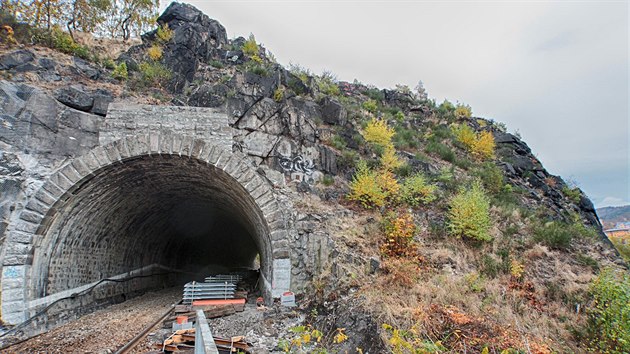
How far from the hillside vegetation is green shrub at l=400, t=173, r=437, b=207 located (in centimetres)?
5

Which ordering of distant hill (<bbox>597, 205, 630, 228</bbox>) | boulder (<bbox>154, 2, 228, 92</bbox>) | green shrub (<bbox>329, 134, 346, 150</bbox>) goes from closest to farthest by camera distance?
1. green shrub (<bbox>329, 134, 346, 150</bbox>)
2. boulder (<bbox>154, 2, 228, 92</bbox>)
3. distant hill (<bbox>597, 205, 630, 228</bbox>)

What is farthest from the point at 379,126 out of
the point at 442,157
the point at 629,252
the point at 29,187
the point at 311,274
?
the point at 29,187

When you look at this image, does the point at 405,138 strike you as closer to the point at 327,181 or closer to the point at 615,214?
the point at 327,181

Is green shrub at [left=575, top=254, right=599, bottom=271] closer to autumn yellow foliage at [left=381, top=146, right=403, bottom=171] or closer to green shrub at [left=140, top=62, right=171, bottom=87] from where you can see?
autumn yellow foliage at [left=381, top=146, right=403, bottom=171]

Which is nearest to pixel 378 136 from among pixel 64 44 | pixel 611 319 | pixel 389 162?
Answer: pixel 389 162

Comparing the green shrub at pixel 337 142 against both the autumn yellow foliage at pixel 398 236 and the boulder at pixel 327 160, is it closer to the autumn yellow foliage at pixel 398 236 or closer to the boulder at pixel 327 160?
the boulder at pixel 327 160

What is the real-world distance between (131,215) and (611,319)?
1499 cm

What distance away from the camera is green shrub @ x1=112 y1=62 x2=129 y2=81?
13768 millimetres

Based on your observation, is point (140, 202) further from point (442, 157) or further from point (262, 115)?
point (442, 157)

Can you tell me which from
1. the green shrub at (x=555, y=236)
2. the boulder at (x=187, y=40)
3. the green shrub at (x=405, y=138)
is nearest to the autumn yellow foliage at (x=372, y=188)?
the green shrub at (x=405, y=138)

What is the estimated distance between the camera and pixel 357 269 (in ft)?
31.9

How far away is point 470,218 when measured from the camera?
11.1 metres

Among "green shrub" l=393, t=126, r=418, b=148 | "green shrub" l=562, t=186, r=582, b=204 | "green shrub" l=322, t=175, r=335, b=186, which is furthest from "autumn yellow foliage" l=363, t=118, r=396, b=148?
"green shrub" l=562, t=186, r=582, b=204

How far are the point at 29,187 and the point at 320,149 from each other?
9272 mm
